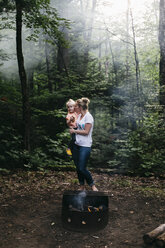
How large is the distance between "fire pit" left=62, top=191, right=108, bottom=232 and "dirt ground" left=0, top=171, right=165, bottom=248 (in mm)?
134

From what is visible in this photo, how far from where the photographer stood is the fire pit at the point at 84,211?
3764 millimetres

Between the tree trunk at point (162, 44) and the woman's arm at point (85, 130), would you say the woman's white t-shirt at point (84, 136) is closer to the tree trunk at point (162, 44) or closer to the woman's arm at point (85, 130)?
the woman's arm at point (85, 130)

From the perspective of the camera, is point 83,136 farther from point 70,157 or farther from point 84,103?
point 70,157

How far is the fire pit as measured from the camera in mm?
3764

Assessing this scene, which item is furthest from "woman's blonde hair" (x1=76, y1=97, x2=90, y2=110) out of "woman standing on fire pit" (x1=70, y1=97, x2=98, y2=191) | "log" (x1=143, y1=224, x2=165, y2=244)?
"log" (x1=143, y1=224, x2=165, y2=244)

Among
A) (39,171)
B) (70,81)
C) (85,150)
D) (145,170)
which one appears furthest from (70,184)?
(70,81)

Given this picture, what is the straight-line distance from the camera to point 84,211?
3713 mm

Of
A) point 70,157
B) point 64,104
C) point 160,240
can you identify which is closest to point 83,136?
point 160,240

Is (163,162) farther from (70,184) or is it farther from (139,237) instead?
(139,237)

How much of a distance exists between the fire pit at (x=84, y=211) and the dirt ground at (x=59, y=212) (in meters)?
0.13

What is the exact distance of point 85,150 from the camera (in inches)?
193

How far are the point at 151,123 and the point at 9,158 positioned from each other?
18.0 feet

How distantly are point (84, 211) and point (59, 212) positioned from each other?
1.20 meters

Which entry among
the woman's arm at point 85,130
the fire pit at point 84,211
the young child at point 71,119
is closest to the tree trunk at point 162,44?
the young child at point 71,119
